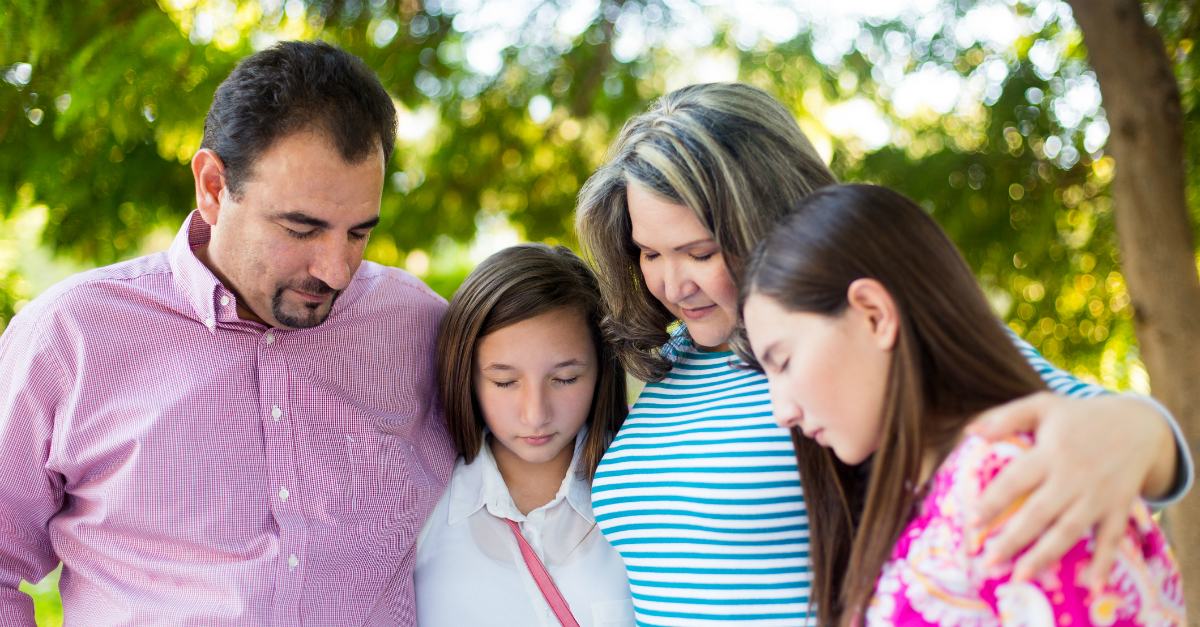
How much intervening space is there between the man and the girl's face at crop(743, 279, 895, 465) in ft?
3.13

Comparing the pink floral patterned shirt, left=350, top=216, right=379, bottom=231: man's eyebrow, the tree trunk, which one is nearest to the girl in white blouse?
left=350, top=216, right=379, bottom=231: man's eyebrow

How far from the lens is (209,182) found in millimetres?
1777

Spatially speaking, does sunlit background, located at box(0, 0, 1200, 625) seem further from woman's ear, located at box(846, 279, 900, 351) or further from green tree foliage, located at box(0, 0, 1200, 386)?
→ woman's ear, located at box(846, 279, 900, 351)

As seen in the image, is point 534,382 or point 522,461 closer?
point 534,382

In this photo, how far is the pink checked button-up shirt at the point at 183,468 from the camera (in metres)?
1.64

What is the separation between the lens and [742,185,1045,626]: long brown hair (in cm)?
118

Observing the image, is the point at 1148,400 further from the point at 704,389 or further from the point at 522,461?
the point at 522,461

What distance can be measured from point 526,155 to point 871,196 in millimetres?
2279

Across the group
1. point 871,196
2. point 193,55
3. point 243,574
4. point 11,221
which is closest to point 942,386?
point 871,196

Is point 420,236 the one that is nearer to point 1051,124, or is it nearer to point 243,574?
point 243,574

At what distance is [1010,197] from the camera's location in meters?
2.79

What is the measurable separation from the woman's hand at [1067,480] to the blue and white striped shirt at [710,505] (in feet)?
0.85

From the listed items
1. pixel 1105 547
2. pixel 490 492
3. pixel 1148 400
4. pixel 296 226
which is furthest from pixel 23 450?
pixel 1148 400

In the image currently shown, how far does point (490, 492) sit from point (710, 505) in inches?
23.3
